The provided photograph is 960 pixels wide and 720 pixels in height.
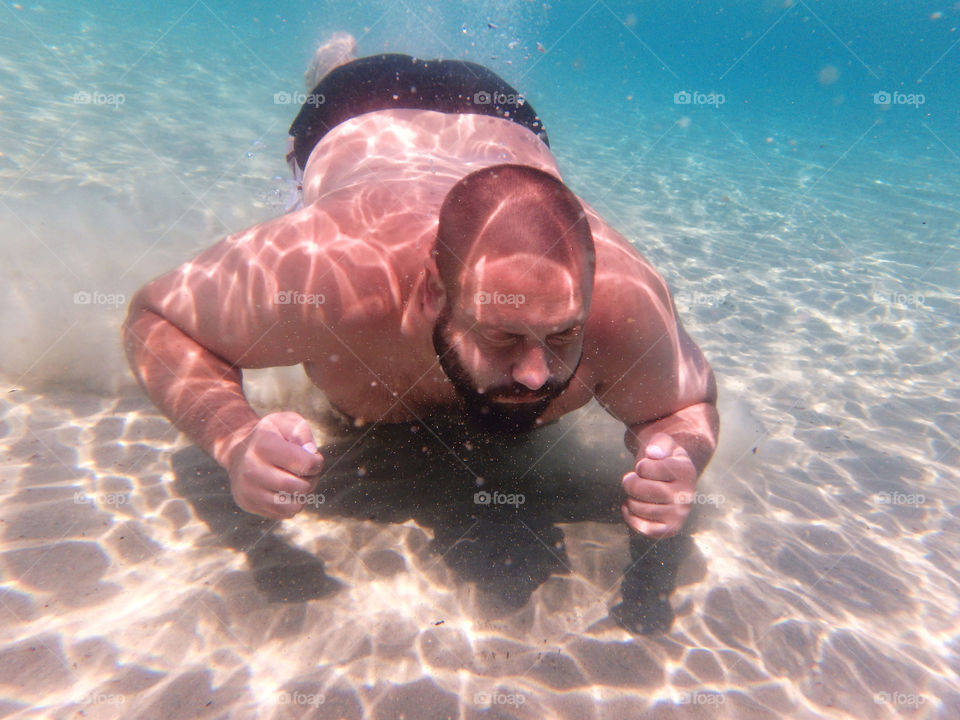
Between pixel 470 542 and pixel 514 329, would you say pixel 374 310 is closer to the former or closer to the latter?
pixel 514 329

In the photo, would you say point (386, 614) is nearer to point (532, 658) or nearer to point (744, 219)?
point (532, 658)

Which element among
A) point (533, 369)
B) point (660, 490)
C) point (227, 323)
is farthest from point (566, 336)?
point (227, 323)

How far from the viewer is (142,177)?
8500 mm

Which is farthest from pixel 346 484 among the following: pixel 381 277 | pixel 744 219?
pixel 744 219

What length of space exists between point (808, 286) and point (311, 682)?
28.0 ft

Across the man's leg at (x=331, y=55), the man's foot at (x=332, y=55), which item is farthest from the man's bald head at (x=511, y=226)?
the man's foot at (x=332, y=55)

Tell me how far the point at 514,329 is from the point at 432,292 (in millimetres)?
531

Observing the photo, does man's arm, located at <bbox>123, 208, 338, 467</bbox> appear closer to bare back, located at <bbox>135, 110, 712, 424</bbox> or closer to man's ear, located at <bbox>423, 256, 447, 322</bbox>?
bare back, located at <bbox>135, 110, 712, 424</bbox>

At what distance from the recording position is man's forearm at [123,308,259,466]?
260 cm

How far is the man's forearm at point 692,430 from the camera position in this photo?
2.89 m

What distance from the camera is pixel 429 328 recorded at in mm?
2594

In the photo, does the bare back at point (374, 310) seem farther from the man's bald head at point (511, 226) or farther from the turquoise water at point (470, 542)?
the turquoise water at point (470, 542)

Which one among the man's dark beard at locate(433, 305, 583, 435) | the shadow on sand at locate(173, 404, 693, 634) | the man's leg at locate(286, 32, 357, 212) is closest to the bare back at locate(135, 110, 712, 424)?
the man's dark beard at locate(433, 305, 583, 435)

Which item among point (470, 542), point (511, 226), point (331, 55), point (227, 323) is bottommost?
point (470, 542)
